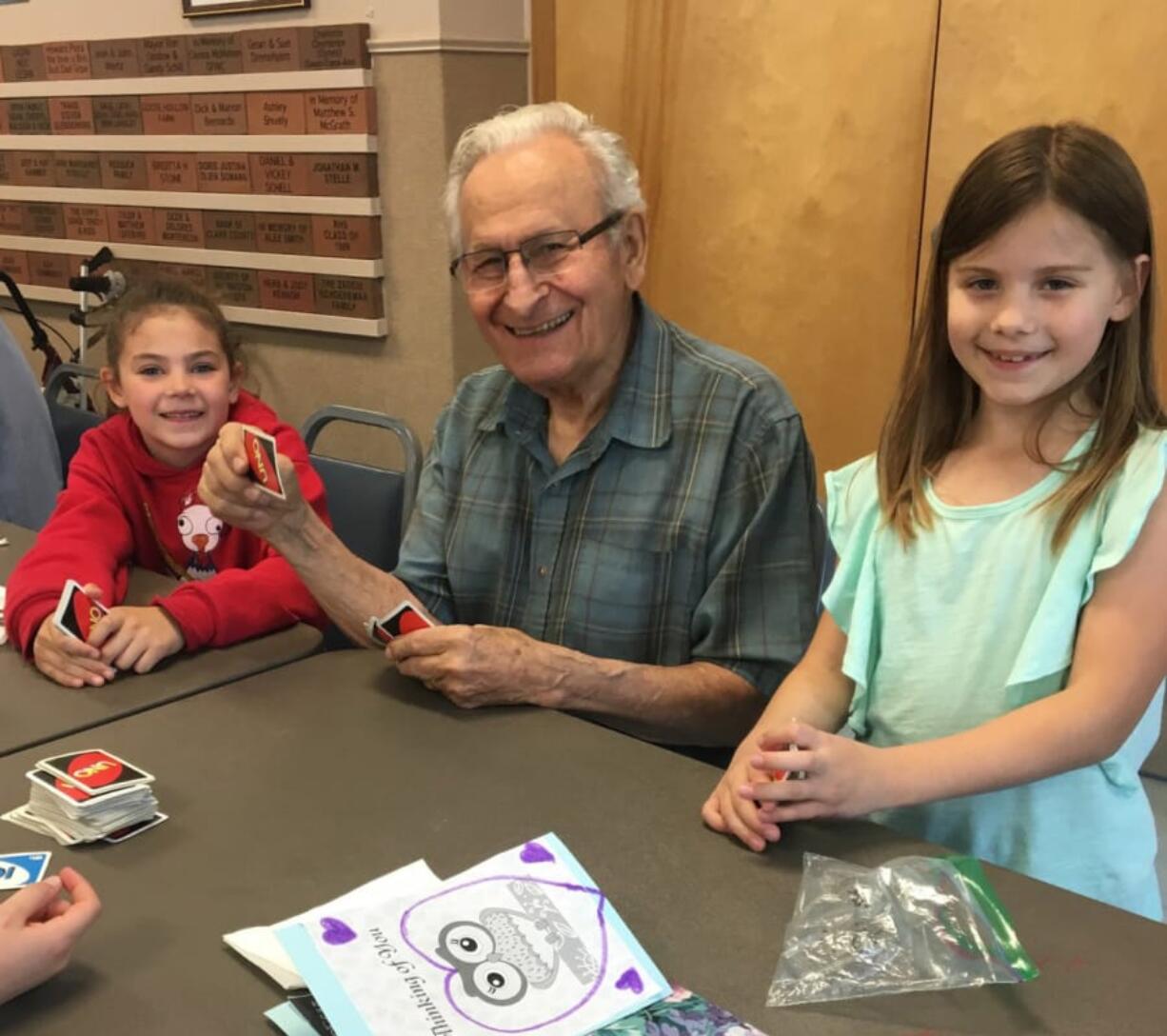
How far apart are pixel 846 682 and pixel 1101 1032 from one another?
1.81ft

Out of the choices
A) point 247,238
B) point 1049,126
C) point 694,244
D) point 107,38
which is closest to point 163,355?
point 1049,126

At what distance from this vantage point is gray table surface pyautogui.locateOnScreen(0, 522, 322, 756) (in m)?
1.36

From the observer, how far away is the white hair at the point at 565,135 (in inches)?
63.7

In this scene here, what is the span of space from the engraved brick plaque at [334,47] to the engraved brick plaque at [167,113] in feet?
1.91

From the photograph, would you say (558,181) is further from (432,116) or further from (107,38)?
(107,38)

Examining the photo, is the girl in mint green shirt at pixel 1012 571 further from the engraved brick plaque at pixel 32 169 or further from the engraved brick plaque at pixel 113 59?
the engraved brick plaque at pixel 32 169

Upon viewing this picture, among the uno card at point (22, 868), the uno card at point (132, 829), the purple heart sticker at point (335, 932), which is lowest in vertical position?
the uno card at point (132, 829)

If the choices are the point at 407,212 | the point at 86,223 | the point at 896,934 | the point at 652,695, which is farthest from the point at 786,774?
the point at 86,223

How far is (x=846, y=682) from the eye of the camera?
1345 millimetres

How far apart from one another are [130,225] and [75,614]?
3.04 m

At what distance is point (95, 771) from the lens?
1141 millimetres

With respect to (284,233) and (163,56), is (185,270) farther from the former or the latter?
(163,56)

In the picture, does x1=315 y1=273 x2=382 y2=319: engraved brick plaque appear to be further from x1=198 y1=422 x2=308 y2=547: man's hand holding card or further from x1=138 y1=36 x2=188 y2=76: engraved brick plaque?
x1=198 y1=422 x2=308 y2=547: man's hand holding card

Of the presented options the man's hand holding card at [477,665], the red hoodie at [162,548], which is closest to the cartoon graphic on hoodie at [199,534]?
the red hoodie at [162,548]
